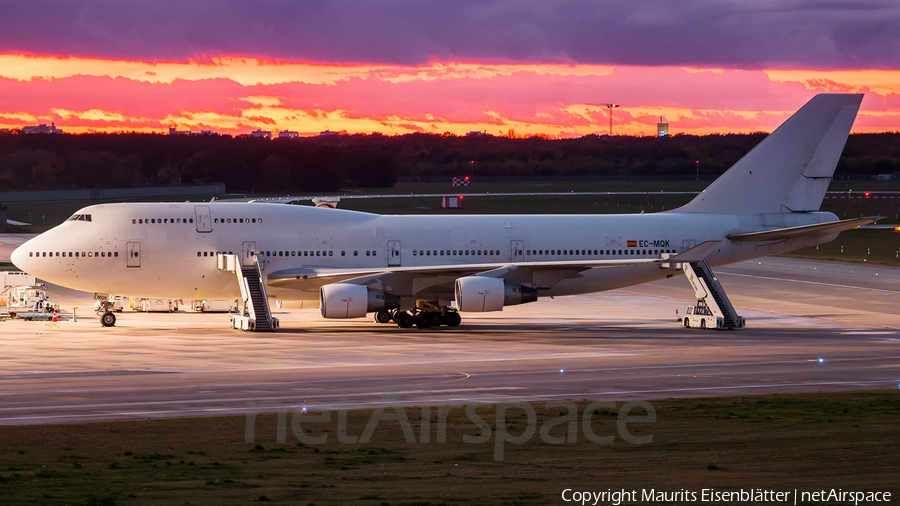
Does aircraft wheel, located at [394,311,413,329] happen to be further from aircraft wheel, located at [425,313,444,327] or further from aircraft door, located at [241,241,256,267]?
aircraft door, located at [241,241,256,267]

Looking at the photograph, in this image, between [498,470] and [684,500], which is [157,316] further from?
[684,500]

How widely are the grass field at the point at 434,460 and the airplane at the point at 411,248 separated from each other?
1913 cm

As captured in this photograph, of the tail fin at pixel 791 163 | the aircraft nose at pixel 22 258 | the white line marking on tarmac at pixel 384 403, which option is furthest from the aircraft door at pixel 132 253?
the tail fin at pixel 791 163

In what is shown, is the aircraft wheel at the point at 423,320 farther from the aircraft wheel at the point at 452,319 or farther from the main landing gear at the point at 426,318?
the aircraft wheel at the point at 452,319

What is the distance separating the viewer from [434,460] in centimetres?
1972

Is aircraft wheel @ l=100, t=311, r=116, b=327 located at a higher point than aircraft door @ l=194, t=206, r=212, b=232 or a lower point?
lower

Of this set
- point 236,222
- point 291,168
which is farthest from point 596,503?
point 291,168

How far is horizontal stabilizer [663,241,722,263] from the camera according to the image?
45250mm

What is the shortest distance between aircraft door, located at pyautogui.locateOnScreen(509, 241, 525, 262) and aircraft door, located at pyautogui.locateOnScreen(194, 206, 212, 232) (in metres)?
12.2

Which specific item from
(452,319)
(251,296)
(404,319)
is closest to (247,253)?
(251,296)

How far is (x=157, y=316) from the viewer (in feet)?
161

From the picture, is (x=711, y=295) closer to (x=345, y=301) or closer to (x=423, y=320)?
(x=423, y=320)

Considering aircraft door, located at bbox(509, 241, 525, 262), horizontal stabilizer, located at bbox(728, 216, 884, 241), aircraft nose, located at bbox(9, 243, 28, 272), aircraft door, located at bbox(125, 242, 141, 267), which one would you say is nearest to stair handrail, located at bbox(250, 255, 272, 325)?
aircraft door, located at bbox(125, 242, 141, 267)

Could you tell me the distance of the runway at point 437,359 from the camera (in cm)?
2753
